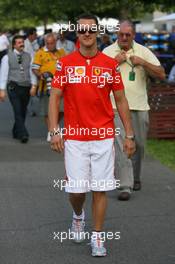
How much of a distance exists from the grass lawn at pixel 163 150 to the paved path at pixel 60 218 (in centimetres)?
21

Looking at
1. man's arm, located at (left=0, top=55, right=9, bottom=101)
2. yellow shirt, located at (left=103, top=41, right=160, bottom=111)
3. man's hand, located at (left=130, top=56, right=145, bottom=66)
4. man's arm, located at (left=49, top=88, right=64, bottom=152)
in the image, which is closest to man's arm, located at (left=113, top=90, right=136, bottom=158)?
man's arm, located at (left=49, top=88, right=64, bottom=152)

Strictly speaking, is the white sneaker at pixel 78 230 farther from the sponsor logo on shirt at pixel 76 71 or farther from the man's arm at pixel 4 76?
the man's arm at pixel 4 76

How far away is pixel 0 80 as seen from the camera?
1355cm

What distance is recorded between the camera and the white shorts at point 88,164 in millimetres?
6684

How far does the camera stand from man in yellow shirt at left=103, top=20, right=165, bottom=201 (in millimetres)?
8930

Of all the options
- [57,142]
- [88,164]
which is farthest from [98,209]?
[57,142]

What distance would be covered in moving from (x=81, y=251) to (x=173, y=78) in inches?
385

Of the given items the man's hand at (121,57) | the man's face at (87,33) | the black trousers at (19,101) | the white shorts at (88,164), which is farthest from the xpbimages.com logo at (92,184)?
the black trousers at (19,101)

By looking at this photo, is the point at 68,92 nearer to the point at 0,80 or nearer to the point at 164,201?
the point at 164,201

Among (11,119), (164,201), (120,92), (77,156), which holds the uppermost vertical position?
(120,92)

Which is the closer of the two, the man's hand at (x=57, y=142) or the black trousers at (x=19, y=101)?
the man's hand at (x=57, y=142)

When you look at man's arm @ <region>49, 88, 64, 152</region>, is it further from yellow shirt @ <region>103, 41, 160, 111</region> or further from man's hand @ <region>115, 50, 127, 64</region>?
yellow shirt @ <region>103, 41, 160, 111</region>

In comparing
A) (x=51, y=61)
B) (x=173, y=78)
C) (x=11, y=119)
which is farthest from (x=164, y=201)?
(x=11, y=119)

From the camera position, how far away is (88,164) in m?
6.73
